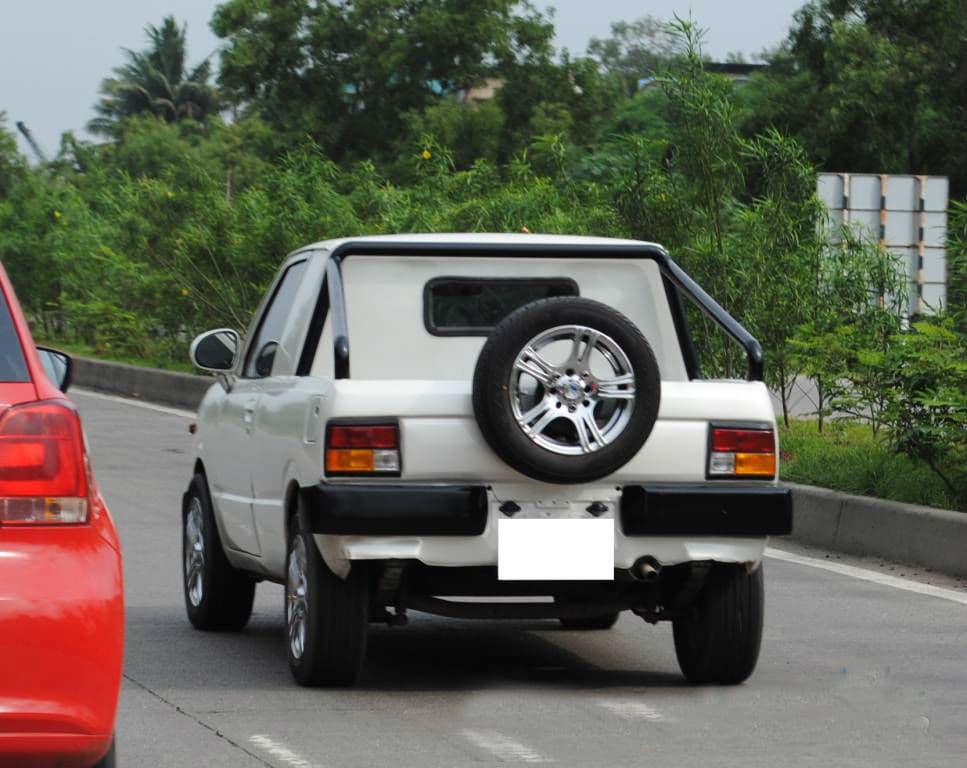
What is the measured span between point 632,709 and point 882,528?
16.7ft

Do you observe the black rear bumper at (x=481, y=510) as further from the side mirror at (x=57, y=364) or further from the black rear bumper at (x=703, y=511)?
the side mirror at (x=57, y=364)

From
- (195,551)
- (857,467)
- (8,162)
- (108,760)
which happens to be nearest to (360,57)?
(8,162)

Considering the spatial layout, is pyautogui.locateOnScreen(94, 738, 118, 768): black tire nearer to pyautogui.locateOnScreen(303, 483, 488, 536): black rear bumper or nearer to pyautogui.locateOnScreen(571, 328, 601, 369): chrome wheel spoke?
pyautogui.locateOnScreen(303, 483, 488, 536): black rear bumper

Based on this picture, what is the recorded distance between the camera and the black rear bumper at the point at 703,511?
7371 mm

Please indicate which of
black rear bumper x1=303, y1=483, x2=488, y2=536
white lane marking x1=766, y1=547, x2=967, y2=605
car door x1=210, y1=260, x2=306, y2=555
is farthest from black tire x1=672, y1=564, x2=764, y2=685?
white lane marking x1=766, y1=547, x2=967, y2=605

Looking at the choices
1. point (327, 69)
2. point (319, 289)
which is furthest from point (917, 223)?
point (327, 69)

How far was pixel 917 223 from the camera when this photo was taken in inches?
935

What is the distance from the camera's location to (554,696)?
7578 mm

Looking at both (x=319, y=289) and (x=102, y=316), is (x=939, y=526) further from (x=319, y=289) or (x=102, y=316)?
(x=102, y=316)

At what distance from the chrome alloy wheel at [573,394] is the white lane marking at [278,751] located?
135 centimetres

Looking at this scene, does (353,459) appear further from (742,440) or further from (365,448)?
(742,440)

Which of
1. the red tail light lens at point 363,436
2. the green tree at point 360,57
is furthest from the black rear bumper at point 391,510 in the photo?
the green tree at point 360,57

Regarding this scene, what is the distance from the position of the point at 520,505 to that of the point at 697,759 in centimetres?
125

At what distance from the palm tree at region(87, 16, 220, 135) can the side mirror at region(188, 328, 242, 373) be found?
11417 cm
